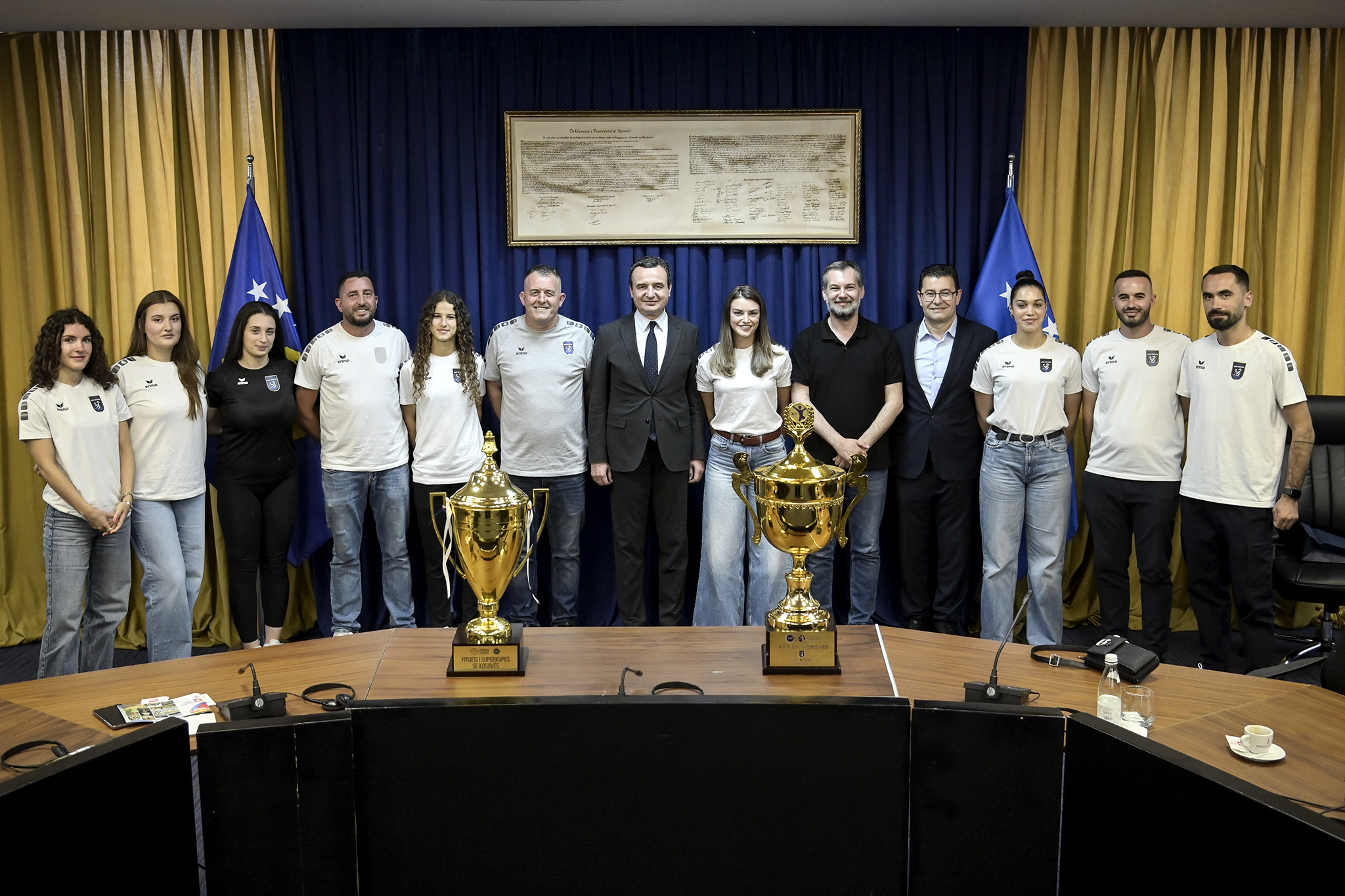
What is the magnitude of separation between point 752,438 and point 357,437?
171cm

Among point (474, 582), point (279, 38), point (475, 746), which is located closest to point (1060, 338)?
point (474, 582)

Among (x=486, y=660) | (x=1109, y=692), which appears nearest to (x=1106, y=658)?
(x=1109, y=692)

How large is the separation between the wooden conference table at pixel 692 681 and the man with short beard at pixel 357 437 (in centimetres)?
199

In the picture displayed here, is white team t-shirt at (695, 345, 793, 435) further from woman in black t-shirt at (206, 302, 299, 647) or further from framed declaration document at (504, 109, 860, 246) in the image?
woman in black t-shirt at (206, 302, 299, 647)

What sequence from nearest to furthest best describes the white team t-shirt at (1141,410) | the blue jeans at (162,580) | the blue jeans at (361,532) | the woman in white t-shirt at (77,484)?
the woman in white t-shirt at (77,484), the blue jeans at (162,580), the white team t-shirt at (1141,410), the blue jeans at (361,532)

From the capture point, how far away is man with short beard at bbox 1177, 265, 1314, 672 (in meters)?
3.95

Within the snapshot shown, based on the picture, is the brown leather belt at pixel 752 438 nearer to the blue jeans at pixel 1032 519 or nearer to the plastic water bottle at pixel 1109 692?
the blue jeans at pixel 1032 519

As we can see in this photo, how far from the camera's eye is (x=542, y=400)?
4453mm

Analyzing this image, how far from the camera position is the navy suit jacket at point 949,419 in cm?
451

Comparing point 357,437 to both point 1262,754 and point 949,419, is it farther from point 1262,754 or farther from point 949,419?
point 1262,754

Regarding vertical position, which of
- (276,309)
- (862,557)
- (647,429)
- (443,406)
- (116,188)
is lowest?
(862,557)

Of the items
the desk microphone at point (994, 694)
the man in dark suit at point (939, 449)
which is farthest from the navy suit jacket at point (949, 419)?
the desk microphone at point (994, 694)

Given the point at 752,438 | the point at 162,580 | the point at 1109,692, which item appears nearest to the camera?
the point at 1109,692

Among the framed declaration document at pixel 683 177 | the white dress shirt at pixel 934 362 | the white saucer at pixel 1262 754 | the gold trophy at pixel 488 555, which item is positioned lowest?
the white saucer at pixel 1262 754
